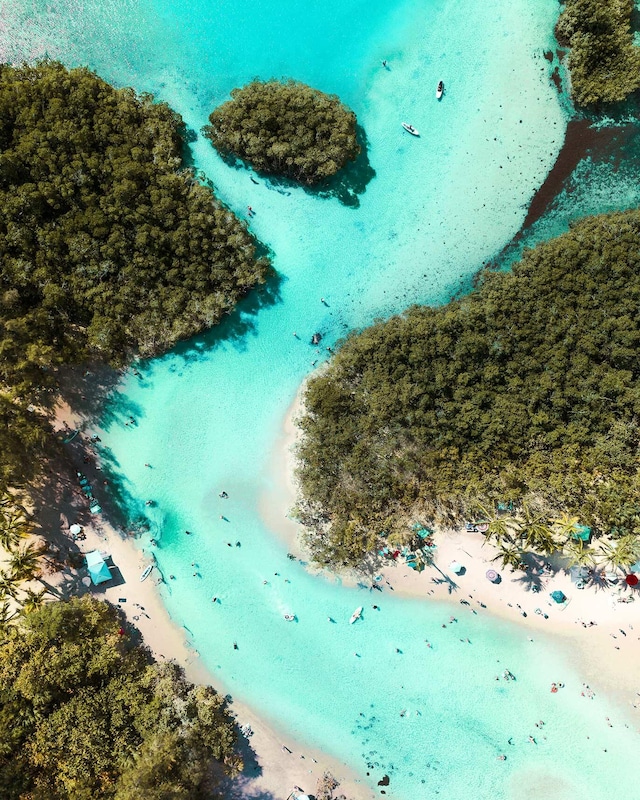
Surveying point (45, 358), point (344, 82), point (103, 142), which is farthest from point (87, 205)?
point (344, 82)

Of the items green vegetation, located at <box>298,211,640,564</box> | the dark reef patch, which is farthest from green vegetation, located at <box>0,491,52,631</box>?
the dark reef patch

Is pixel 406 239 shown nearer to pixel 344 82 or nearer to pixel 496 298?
pixel 496 298

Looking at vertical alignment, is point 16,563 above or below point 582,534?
below

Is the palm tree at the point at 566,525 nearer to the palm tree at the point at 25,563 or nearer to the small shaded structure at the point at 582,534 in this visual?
the small shaded structure at the point at 582,534

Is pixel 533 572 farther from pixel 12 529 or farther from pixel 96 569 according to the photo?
pixel 12 529

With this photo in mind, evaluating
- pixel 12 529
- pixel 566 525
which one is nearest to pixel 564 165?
pixel 566 525

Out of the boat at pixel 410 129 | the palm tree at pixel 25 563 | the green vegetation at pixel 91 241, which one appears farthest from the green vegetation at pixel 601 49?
the palm tree at pixel 25 563
